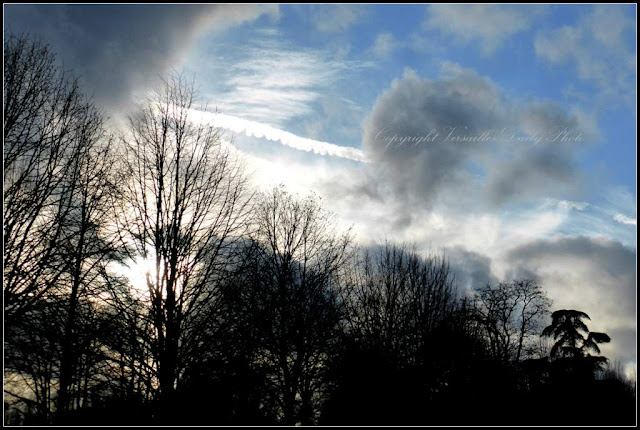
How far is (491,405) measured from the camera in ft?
82.5

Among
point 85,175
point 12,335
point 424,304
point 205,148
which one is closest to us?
point 12,335

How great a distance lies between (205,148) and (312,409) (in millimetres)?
15352

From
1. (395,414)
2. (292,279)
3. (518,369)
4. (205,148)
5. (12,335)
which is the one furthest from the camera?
(518,369)

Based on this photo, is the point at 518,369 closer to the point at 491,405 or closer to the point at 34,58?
the point at 491,405

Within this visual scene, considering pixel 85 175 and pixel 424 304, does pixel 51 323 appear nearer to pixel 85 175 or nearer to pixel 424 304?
pixel 85 175

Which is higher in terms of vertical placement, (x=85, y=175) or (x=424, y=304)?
(x=85, y=175)

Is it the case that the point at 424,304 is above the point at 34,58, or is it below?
below

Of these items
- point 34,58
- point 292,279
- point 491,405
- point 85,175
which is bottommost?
point 491,405

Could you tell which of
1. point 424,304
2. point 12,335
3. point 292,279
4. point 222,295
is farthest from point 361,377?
point 12,335

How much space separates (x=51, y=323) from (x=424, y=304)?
23098 millimetres

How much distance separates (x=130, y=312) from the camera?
11891 mm

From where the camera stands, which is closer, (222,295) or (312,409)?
(222,295)

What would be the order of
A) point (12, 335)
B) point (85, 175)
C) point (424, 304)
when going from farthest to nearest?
point (424, 304), point (85, 175), point (12, 335)

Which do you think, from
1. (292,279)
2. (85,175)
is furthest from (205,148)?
(292,279)
